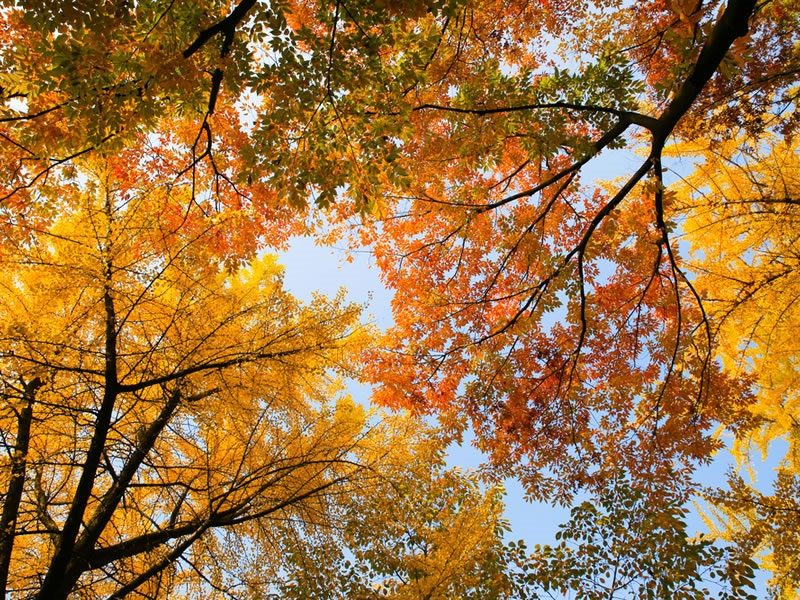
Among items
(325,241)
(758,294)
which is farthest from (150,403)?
(758,294)

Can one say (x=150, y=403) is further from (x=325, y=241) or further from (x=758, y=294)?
(x=758, y=294)

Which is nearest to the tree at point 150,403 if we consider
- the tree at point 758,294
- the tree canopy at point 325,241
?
the tree canopy at point 325,241

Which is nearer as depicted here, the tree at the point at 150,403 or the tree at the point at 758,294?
the tree at the point at 150,403

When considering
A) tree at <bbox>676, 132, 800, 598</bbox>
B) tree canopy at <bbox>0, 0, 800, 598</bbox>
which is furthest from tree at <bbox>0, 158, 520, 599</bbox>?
tree at <bbox>676, 132, 800, 598</bbox>

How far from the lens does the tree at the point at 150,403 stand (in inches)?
153

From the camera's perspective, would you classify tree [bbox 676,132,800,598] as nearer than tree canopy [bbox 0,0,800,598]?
No

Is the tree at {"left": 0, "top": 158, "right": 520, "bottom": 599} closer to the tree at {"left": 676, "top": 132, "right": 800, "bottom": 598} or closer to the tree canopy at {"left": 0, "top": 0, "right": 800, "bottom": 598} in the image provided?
the tree canopy at {"left": 0, "top": 0, "right": 800, "bottom": 598}

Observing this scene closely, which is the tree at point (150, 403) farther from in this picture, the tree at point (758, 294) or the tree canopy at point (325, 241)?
the tree at point (758, 294)

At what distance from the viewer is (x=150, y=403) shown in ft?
15.1

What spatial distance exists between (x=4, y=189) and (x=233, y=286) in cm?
406

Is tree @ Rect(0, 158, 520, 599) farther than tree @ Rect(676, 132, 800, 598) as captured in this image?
No

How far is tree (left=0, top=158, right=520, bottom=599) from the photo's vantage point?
3.89 m

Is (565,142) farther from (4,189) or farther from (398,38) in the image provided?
(4,189)

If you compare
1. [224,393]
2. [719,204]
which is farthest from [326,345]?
[719,204]
